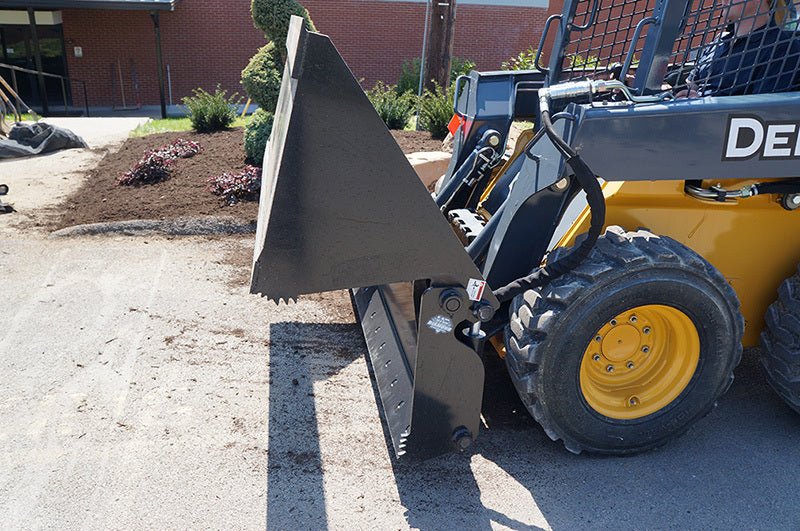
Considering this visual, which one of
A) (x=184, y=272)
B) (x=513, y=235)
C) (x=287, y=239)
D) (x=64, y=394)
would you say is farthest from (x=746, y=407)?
(x=184, y=272)

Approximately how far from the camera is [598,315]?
3.06 meters

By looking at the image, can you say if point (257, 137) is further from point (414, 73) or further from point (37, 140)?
point (414, 73)

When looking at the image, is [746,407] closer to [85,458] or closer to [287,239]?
[287,239]

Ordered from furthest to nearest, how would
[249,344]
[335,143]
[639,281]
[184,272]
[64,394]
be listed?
[184,272] → [249,344] → [64,394] → [639,281] → [335,143]

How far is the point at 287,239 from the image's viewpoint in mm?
2686

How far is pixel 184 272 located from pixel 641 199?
378 centimetres

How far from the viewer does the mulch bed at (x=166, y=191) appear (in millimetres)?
7121

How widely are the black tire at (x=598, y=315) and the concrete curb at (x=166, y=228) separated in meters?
4.27

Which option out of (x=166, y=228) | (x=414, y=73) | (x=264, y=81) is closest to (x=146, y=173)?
(x=166, y=228)

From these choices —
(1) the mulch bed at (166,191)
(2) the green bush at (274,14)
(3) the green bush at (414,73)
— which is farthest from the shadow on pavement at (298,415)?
(3) the green bush at (414,73)

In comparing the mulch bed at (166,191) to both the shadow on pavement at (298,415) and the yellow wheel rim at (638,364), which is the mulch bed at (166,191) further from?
the yellow wheel rim at (638,364)

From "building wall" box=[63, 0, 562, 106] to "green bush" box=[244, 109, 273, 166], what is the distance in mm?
11787

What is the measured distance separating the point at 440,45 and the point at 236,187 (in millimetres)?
5295

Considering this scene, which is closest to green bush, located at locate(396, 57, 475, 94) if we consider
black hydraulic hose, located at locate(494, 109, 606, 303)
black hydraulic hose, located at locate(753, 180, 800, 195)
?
black hydraulic hose, located at locate(753, 180, 800, 195)
